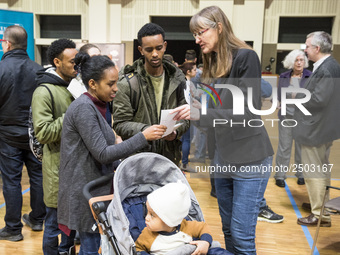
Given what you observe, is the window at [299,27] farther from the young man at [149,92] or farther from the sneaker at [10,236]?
the sneaker at [10,236]

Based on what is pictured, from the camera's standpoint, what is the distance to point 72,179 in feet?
6.23

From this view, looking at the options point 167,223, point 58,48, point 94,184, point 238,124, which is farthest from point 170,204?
point 58,48

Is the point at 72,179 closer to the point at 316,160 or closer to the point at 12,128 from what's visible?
the point at 12,128

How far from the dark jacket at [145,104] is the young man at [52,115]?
0.41 m

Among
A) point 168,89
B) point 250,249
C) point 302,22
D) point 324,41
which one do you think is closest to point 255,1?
point 302,22

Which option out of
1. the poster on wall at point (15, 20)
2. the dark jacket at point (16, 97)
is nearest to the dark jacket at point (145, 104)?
the dark jacket at point (16, 97)

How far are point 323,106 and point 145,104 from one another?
6.90ft

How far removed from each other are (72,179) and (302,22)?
980 cm

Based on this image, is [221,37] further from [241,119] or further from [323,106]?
[323,106]

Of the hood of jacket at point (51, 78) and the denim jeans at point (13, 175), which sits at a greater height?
the hood of jacket at point (51, 78)

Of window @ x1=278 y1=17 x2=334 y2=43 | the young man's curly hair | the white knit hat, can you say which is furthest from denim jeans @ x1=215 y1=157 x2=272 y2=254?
window @ x1=278 y1=17 x2=334 y2=43

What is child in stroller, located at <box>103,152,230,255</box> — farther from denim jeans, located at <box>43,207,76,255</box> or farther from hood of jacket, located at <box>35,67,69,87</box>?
hood of jacket, located at <box>35,67,69,87</box>

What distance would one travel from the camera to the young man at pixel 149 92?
7.45 ft

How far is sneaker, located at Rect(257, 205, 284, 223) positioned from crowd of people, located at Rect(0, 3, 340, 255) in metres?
0.91
